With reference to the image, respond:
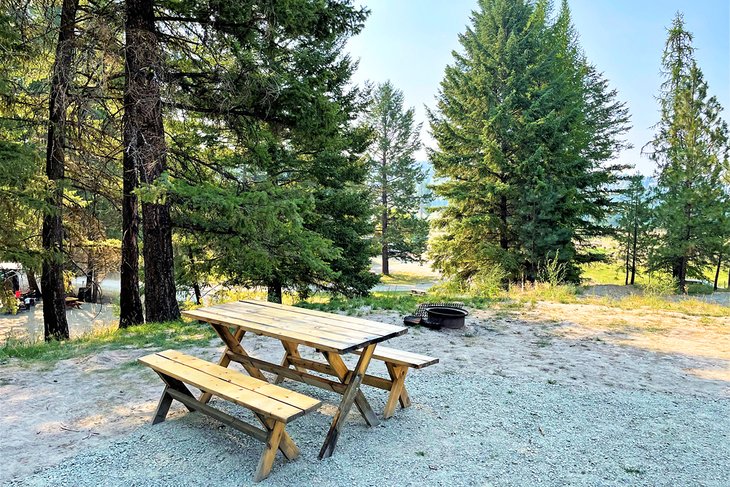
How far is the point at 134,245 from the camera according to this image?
738 centimetres

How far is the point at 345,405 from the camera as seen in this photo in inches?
108

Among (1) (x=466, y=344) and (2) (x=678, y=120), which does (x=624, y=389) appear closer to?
(1) (x=466, y=344)

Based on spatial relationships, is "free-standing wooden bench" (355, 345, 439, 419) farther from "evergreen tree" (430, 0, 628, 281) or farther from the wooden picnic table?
"evergreen tree" (430, 0, 628, 281)

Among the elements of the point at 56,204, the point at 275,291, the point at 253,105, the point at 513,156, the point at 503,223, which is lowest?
the point at 275,291

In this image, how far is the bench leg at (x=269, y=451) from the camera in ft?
7.95

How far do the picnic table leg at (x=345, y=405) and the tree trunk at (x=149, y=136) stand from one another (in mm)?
4180

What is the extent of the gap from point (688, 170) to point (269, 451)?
1794 cm

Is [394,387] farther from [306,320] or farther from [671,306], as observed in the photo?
[671,306]

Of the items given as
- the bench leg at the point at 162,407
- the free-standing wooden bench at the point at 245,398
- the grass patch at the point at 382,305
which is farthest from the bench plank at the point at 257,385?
the grass patch at the point at 382,305

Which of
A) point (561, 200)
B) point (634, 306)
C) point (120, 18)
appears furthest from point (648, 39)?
point (120, 18)

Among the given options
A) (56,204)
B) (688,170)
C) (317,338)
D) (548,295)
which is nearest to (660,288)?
(688,170)

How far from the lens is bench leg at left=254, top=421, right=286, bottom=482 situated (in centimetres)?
242

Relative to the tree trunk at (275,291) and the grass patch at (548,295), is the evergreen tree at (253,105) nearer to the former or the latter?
the tree trunk at (275,291)

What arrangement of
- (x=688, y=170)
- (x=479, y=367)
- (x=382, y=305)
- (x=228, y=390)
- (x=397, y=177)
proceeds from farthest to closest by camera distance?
1. (x=397, y=177)
2. (x=688, y=170)
3. (x=382, y=305)
4. (x=479, y=367)
5. (x=228, y=390)
